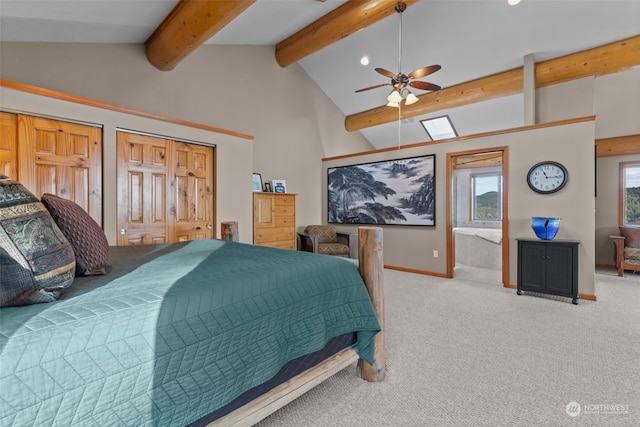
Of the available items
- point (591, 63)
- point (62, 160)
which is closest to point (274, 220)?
point (62, 160)

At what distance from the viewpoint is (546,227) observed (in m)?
3.55

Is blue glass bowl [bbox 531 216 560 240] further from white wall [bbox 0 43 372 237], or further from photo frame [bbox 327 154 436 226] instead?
white wall [bbox 0 43 372 237]

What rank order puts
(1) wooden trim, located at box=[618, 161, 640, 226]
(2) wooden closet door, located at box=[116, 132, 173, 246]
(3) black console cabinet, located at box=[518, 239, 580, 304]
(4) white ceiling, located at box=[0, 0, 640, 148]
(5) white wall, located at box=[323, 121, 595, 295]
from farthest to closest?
1. (1) wooden trim, located at box=[618, 161, 640, 226]
2. (5) white wall, located at box=[323, 121, 595, 295]
3. (3) black console cabinet, located at box=[518, 239, 580, 304]
4. (2) wooden closet door, located at box=[116, 132, 173, 246]
5. (4) white ceiling, located at box=[0, 0, 640, 148]

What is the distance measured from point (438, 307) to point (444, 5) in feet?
13.4

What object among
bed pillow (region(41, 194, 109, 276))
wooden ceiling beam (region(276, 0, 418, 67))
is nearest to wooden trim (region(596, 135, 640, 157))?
wooden ceiling beam (region(276, 0, 418, 67))

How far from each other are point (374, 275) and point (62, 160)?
3.00 meters

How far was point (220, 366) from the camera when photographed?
42.0 inches

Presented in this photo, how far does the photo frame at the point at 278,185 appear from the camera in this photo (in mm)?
5387

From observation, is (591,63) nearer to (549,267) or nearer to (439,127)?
(439,127)

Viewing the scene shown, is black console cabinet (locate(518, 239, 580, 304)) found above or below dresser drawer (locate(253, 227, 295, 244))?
below

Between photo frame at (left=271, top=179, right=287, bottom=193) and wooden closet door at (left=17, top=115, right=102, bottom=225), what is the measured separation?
277cm

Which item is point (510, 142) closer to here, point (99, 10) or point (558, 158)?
point (558, 158)

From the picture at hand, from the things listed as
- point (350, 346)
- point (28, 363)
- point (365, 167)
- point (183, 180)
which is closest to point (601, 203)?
point (365, 167)

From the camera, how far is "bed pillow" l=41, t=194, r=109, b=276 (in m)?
1.30
